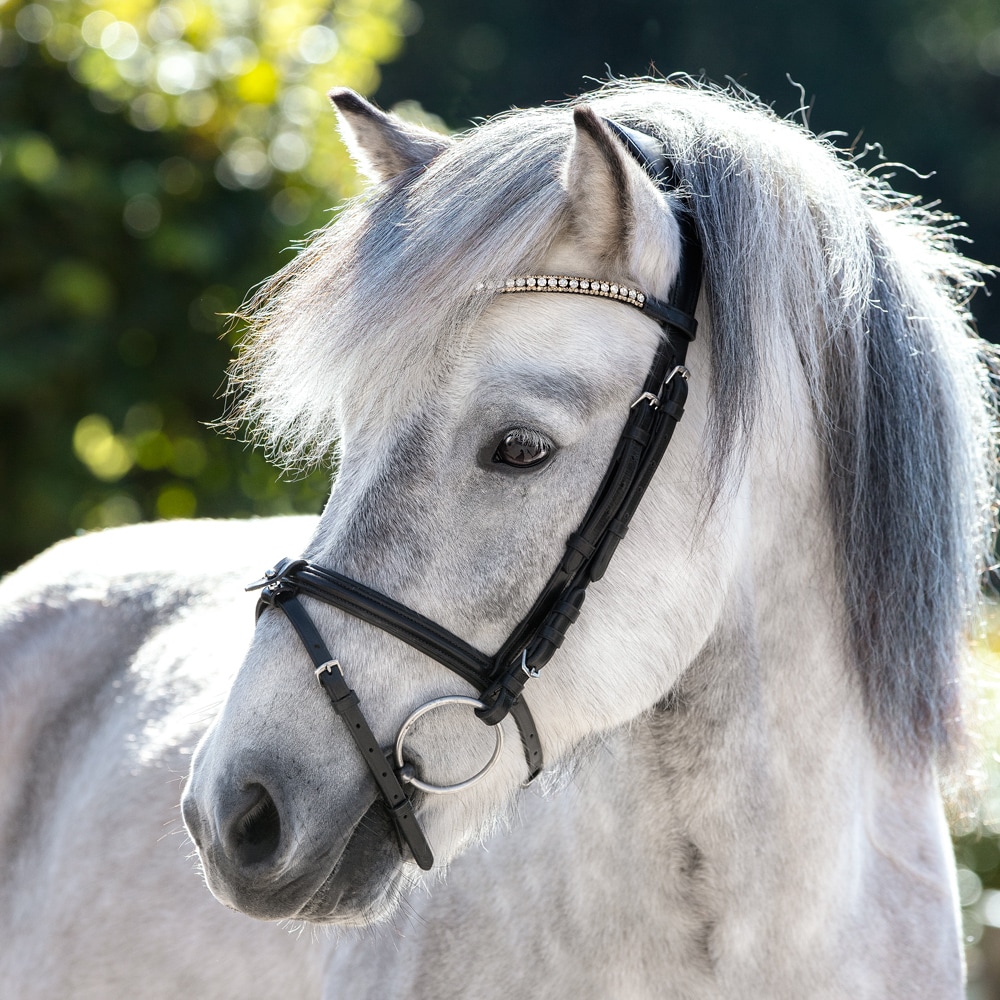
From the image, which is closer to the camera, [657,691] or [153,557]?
[657,691]

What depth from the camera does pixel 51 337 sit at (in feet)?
15.4

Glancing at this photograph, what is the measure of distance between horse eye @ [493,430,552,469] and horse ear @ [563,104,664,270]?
30cm

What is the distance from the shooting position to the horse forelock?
157 cm

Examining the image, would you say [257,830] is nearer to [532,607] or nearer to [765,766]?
[532,607]

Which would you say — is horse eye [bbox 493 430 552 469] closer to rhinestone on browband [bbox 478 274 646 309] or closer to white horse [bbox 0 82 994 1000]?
white horse [bbox 0 82 994 1000]

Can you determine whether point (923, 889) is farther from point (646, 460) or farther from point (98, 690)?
point (98, 690)

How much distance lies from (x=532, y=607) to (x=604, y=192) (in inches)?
22.6

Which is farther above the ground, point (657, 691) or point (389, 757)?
point (389, 757)

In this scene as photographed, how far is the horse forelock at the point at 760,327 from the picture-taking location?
157cm

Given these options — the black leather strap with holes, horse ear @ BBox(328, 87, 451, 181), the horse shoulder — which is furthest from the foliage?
the black leather strap with holes

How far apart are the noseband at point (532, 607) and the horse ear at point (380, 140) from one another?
45 cm

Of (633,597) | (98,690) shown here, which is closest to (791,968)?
(633,597)

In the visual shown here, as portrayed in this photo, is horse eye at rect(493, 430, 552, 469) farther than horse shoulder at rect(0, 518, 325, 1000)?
No

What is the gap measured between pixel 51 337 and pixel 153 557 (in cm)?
210
